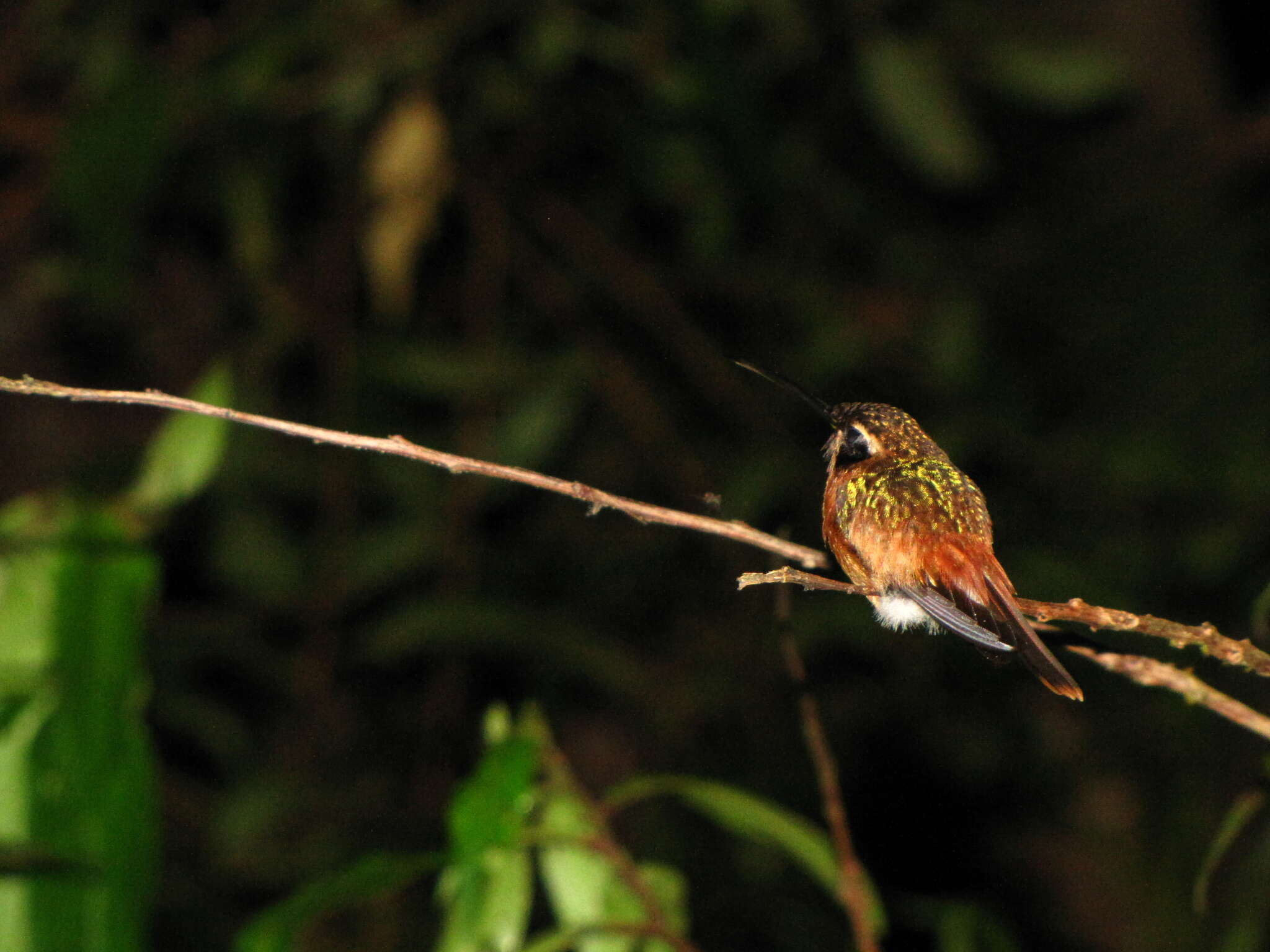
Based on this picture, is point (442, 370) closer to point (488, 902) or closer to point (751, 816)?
point (751, 816)

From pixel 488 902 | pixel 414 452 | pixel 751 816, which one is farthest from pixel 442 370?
pixel 414 452

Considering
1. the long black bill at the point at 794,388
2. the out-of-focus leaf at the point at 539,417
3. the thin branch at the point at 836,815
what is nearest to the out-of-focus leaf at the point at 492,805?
the thin branch at the point at 836,815

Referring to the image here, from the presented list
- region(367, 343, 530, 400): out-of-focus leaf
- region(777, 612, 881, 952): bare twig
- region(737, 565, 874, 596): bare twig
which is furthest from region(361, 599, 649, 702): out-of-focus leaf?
region(737, 565, 874, 596): bare twig

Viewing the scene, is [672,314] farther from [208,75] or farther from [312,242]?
[208,75]

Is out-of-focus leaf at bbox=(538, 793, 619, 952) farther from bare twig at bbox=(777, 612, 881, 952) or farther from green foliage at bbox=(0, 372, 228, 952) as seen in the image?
green foliage at bbox=(0, 372, 228, 952)

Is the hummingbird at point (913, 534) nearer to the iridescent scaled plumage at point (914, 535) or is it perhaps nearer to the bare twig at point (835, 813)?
the iridescent scaled plumage at point (914, 535)

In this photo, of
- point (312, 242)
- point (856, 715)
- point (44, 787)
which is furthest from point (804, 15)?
point (44, 787)

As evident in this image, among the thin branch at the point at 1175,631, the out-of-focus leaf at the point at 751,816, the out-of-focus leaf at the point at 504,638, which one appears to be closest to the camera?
the thin branch at the point at 1175,631

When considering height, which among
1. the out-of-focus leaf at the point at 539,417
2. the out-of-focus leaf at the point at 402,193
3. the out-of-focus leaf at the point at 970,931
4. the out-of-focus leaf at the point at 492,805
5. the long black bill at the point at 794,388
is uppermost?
the out-of-focus leaf at the point at 402,193
